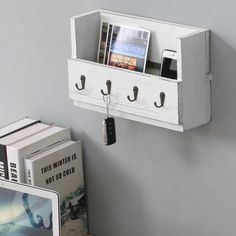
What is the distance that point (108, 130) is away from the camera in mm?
2188

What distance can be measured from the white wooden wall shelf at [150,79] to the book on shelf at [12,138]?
26 cm

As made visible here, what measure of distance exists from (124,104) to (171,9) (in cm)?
27

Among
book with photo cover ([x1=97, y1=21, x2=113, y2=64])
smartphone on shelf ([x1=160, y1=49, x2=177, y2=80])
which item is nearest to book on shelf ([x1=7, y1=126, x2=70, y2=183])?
book with photo cover ([x1=97, y1=21, x2=113, y2=64])

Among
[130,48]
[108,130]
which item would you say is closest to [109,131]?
[108,130]

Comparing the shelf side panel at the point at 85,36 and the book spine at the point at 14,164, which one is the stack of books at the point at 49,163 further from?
the shelf side panel at the point at 85,36

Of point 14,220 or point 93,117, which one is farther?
point 93,117

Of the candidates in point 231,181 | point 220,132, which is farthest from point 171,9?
point 231,181

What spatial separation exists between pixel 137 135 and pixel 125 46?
0.91ft

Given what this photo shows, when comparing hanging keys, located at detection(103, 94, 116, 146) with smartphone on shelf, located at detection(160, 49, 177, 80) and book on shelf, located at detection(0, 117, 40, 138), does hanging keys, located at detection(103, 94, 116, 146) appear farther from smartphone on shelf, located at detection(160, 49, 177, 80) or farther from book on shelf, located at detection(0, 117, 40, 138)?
book on shelf, located at detection(0, 117, 40, 138)

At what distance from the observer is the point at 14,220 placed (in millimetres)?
2193

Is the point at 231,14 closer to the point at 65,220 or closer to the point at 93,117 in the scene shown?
the point at 93,117

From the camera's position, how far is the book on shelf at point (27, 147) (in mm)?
2340

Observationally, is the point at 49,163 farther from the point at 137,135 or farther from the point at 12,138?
the point at 137,135

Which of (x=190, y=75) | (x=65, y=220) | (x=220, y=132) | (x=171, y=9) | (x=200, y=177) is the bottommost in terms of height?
(x=65, y=220)
